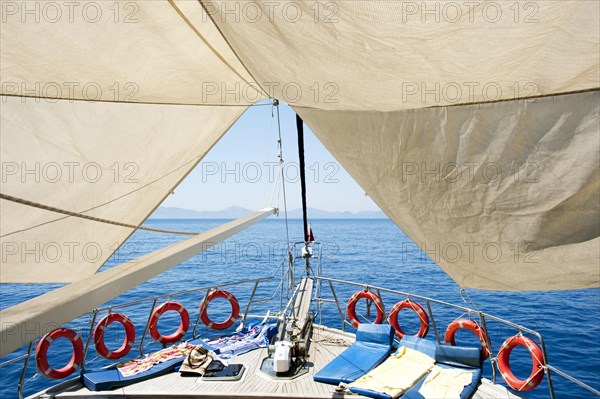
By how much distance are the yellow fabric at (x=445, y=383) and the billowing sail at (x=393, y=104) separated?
377 cm

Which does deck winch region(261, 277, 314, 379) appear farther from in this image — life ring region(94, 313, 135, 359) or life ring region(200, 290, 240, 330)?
life ring region(94, 313, 135, 359)

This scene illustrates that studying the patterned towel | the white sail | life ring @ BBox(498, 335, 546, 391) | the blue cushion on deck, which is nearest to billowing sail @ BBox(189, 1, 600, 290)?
the white sail

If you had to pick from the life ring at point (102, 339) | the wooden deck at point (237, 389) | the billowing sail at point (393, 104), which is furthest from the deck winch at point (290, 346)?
the billowing sail at point (393, 104)

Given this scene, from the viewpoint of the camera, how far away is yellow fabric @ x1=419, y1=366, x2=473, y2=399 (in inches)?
257

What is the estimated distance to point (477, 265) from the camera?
3.54 meters

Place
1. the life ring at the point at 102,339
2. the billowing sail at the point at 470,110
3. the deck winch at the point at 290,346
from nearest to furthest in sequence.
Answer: the billowing sail at the point at 470,110, the deck winch at the point at 290,346, the life ring at the point at 102,339

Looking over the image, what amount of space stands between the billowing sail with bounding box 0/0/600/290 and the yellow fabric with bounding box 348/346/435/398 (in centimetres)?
372

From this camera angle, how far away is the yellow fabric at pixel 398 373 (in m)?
6.62

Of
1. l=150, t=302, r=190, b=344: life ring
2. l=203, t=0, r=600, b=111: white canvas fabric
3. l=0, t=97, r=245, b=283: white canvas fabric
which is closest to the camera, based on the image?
l=203, t=0, r=600, b=111: white canvas fabric

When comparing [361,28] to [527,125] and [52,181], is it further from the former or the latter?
[52,181]

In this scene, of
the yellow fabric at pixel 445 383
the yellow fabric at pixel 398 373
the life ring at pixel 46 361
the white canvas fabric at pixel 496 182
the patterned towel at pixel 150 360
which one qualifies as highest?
the white canvas fabric at pixel 496 182

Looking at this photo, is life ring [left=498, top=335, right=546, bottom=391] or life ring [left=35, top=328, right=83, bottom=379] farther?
life ring [left=35, top=328, right=83, bottom=379]

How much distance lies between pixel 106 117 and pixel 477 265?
486 centimetres

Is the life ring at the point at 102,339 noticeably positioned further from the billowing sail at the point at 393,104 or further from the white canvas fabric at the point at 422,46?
the white canvas fabric at the point at 422,46
